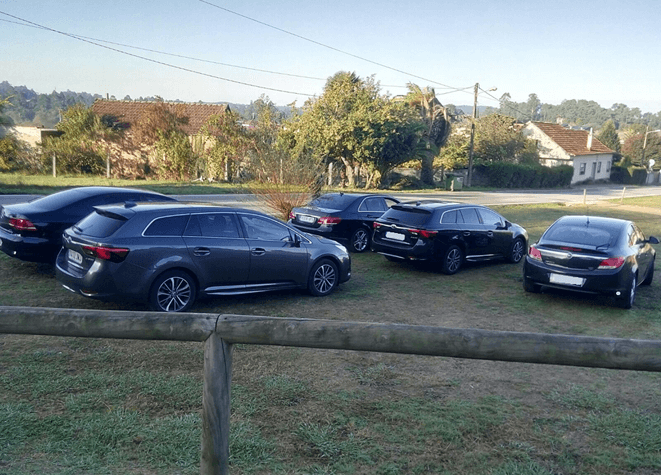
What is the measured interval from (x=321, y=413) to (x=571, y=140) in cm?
6688

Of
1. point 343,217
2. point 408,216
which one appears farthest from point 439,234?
point 343,217

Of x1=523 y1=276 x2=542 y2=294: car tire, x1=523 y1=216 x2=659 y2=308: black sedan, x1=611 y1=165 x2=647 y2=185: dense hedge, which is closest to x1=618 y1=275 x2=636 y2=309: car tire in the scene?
x1=523 y1=216 x2=659 y2=308: black sedan

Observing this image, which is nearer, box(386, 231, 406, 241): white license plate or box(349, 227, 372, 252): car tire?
box(386, 231, 406, 241): white license plate

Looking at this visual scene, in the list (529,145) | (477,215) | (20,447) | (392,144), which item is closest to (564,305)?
(477,215)

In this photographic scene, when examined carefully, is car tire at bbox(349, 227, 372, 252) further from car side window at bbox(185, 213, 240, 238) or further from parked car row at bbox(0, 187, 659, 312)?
car side window at bbox(185, 213, 240, 238)

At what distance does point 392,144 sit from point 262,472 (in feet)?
111

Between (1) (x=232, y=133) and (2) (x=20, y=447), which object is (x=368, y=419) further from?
(1) (x=232, y=133)

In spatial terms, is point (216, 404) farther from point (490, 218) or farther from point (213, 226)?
point (490, 218)

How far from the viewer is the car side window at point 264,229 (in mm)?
8938

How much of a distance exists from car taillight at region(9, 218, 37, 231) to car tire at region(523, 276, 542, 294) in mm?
8212

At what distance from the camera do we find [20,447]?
161 inches

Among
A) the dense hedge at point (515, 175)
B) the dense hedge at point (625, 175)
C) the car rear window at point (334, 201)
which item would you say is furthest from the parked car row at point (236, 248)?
the dense hedge at point (625, 175)

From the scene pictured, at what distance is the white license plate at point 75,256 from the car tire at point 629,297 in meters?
8.25

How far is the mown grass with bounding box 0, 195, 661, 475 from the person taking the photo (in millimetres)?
4148
